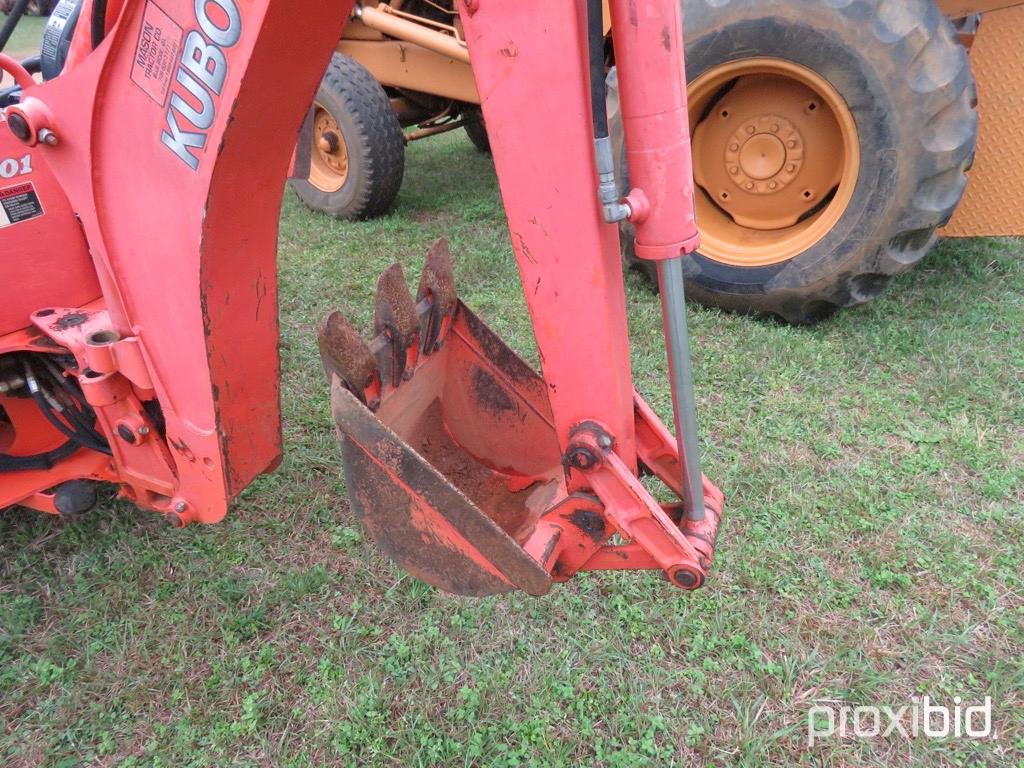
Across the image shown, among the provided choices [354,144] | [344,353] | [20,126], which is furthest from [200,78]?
[354,144]

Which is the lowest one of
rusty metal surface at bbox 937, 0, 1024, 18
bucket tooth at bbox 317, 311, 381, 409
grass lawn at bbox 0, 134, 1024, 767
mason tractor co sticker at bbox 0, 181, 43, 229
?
grass lawn at bbox 0, 134, 1024, 767

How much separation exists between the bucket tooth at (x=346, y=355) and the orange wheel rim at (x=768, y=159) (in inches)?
85.2

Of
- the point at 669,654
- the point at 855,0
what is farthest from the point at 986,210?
the point at 669,654

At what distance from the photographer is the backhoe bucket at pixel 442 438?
57.8 inches

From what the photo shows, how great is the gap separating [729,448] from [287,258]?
3.04 m

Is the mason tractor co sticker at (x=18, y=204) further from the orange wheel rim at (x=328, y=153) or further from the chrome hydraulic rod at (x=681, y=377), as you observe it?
the orange wheel rim at (x=328, y=153)

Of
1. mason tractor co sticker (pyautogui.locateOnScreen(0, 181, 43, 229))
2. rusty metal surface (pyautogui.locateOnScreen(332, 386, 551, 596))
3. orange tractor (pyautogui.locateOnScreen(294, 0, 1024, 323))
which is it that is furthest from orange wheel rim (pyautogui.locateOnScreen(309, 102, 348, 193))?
rusty metal surface (pyautogui.locateOnScreen(332, 386, 551, 596))

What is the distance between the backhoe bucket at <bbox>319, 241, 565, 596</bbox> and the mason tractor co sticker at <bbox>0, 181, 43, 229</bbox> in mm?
892

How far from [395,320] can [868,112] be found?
89.5 inches

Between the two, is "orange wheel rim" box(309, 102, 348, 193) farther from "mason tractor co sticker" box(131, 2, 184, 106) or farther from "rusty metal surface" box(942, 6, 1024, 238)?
"rusty metal surface" box(942, 6, 1024, 238)

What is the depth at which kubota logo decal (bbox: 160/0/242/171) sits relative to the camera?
1251 mm

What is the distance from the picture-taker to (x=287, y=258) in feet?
14.6

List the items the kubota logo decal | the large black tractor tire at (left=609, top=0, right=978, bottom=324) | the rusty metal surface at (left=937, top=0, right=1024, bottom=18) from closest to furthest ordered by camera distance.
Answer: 1. the kubota logo decal
2. the large black tractor tire at (left=609, top=0, right=978, bottom=324)
3. the rusty metal surface at (left=937, top=0, right=1024, bottom=18)

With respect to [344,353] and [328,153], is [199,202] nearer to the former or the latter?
[344,353]
